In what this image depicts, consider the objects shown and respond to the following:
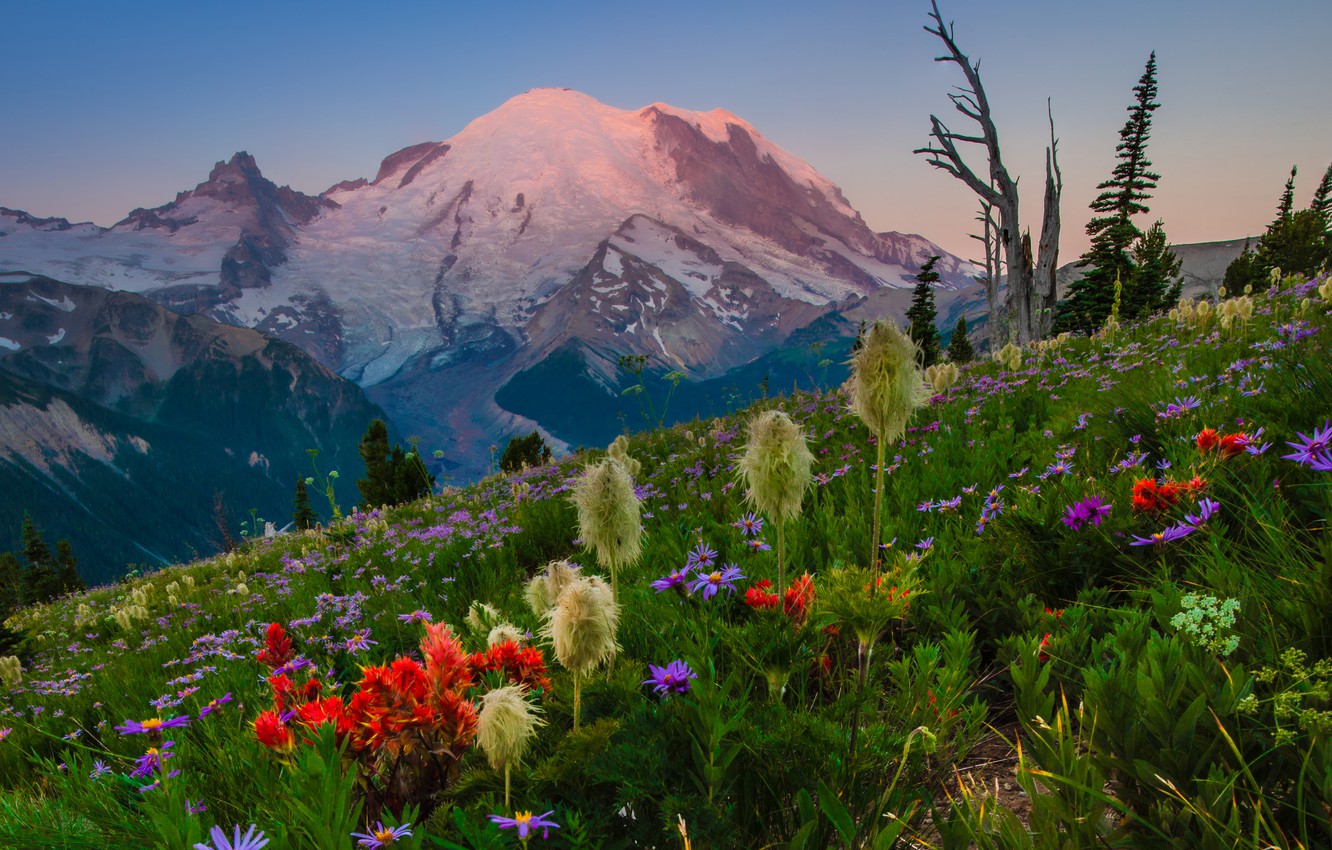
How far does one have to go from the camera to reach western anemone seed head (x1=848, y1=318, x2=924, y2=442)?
197 centimetres

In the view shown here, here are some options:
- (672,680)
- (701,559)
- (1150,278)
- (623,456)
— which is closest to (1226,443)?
(701,559)

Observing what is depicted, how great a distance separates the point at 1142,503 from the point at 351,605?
16.7ft

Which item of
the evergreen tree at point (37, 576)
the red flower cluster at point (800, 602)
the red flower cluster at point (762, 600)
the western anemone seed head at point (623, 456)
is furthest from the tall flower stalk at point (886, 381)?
the evergreen tree at point (37, 576)

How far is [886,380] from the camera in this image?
6.52ft

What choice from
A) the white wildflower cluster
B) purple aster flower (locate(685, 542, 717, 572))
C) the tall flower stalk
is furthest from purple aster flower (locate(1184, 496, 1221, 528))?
purple aster flower (locate(685, 542, 717, 572))

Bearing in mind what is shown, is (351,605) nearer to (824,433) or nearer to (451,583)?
(451,583)

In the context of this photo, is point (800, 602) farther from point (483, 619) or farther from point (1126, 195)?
point (1126, 195)

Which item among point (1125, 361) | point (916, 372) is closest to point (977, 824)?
point (916, 372)

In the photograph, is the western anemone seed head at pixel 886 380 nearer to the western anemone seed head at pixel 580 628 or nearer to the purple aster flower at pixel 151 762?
the western anemone seed head at pixel 580 628

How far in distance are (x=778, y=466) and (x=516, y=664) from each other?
1056mm

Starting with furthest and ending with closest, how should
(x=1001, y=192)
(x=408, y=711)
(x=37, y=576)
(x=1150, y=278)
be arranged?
(x=1150, y=278) < (x=37, y=576) < (x=1001, y=192) < (x=408, y=711)

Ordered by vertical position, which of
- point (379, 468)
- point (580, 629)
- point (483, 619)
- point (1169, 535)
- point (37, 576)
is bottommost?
point (37, 576)

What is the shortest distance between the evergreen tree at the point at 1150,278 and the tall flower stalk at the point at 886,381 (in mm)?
35914

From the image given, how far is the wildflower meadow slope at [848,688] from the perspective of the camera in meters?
1.29
